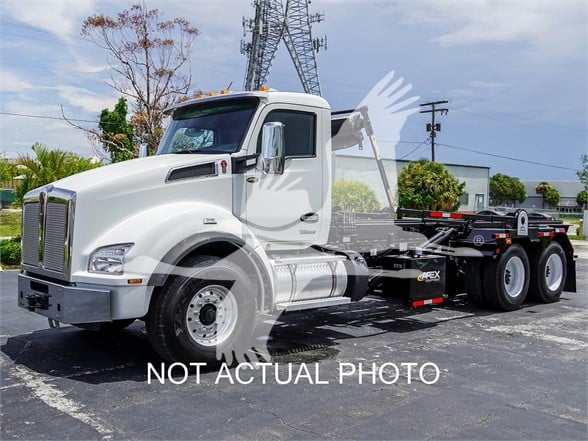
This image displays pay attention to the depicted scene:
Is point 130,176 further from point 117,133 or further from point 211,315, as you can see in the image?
point 117,133

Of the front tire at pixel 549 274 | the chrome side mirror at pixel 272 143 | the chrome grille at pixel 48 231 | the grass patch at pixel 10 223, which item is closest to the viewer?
the chrome grille at pixel 48 231

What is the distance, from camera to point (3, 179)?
21.1m

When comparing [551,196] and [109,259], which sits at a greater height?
[551,196]

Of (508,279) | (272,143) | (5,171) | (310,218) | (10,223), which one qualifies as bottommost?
(508,279)

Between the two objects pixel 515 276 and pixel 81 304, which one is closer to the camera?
pixel 81 304

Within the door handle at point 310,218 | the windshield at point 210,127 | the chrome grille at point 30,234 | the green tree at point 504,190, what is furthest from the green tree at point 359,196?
the green tree at point 504,190

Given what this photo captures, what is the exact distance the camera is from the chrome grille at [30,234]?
6.48 metres

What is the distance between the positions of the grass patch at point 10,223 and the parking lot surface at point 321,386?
16205 millimetres

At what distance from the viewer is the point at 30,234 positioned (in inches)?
263

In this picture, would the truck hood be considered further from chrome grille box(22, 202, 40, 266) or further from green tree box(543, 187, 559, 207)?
green tree box(543, 187, 559, 207)

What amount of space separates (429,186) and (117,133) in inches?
635

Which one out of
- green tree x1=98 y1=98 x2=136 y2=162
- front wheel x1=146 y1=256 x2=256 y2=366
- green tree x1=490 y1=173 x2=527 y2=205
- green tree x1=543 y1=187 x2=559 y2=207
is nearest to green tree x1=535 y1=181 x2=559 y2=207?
green tree x1=543 y1=187 x2=559 y2=207

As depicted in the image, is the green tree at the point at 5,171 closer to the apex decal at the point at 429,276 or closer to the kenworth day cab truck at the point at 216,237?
the kenworth day cab truck at the point at 216,237

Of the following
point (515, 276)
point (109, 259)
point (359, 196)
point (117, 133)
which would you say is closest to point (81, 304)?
point (109, 259)
